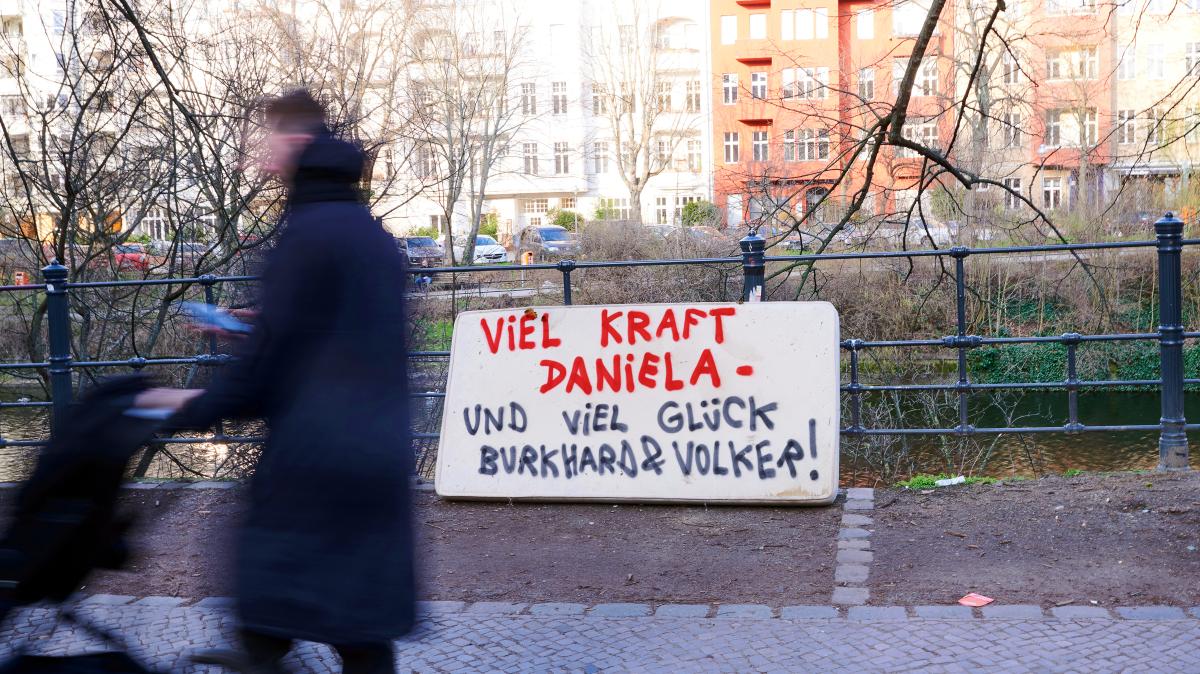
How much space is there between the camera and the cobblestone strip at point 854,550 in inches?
191

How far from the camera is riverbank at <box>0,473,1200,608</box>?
4.88 m

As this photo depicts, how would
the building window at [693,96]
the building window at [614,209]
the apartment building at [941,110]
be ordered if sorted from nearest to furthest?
the apartment building at [941,110], the building window at [614,209], the building window at [693,96]

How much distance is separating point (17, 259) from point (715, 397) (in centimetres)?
1130

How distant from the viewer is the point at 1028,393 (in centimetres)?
2136

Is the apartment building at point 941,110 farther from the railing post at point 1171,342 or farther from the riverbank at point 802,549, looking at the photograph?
the riverbank at point 802,549

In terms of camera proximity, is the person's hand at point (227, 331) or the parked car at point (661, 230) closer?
the person's hand at point (227, 331)

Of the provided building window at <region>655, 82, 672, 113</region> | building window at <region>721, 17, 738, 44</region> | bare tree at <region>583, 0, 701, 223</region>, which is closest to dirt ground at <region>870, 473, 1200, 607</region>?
bare tree at <region>583, 0, 701, 223</region>

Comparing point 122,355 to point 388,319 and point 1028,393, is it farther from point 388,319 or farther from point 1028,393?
point 1028,393

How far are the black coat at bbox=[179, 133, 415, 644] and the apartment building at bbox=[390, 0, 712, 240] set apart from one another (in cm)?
4121

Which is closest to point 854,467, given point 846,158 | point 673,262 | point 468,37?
point 846,158

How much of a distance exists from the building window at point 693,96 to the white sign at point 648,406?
Result: 4864 cm

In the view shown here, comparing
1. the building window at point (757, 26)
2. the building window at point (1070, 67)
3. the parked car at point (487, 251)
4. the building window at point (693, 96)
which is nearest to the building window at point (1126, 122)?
the building window at point (1070, 67)

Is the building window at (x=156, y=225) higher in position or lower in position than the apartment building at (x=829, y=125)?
lower

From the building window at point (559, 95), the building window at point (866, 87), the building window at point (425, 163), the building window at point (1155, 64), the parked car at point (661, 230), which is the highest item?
the building window at point (559, 95)
